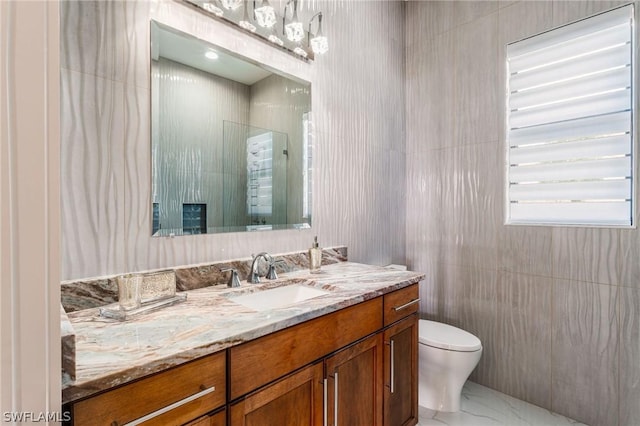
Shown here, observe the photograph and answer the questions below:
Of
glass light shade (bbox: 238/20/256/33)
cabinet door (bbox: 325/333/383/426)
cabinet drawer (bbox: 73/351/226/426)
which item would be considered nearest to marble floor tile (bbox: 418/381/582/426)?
cabinet door (bbox: 325/333/383/426)

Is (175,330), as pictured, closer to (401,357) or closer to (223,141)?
(223,141)

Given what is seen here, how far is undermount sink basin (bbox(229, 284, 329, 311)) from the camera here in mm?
1402

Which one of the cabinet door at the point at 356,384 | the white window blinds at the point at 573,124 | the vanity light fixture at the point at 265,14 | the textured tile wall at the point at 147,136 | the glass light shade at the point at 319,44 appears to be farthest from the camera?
the glass light shade at the point at 319,44

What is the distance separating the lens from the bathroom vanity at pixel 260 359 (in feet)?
2.46

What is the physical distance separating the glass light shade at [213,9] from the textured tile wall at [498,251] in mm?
1674

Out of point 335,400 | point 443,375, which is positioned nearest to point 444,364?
point 443,375

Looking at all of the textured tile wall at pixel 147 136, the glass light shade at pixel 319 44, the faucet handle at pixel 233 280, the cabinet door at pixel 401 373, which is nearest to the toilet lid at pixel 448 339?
the cabinet door at pixel 401 373

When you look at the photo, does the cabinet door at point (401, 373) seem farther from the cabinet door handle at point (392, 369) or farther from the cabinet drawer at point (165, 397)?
the cabinet drawer at point (165, 397)

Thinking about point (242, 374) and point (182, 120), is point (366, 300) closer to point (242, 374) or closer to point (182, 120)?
point (242, 374)

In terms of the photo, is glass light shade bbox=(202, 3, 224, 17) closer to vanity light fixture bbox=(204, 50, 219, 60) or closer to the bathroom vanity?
vanity light fixture bbox=(204, 50, 219, 60)

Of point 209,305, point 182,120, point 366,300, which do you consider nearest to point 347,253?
point 366,300

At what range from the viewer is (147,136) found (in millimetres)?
1297

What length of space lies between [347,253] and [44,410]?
176 cm

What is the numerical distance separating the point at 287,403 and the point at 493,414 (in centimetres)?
157
